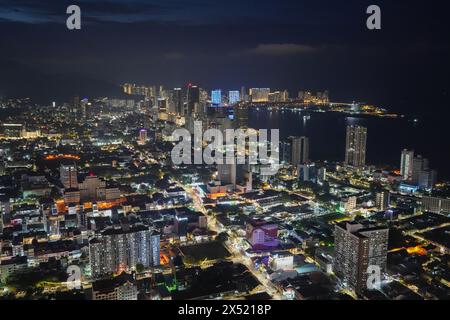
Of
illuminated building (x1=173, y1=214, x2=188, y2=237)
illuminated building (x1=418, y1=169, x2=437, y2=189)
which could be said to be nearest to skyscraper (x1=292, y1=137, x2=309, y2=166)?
illuminated building (x1=418, y1=169, x2=437, y2=189)

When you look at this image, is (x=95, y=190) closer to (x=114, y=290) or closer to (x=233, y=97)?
(x=114, y=290)

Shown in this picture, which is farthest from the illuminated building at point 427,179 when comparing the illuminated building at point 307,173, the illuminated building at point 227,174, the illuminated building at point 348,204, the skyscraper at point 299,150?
the illuminated building at point 227,174

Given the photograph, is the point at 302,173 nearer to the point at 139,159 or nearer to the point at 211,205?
the point at 211,205

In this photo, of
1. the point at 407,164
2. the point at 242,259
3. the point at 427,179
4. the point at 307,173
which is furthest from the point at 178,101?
the point at 242,259

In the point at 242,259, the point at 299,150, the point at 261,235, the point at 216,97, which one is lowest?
the point at 242,259

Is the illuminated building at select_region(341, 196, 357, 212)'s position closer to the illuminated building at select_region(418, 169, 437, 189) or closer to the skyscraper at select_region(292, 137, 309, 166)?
the illuminated building at select_region(418, 169, 437, 189)

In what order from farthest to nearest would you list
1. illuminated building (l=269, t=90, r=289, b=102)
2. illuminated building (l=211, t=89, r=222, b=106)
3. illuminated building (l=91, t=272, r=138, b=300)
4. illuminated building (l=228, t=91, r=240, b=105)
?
illuminated building (l=269, t=90, r=289, b=102) → illuminated building (l=228, t=91, r=240, b=105) → illuminated building (l=211, t=89, r=222, b=106) → illuminated building (l=91, t=272, r=138, b=300)
